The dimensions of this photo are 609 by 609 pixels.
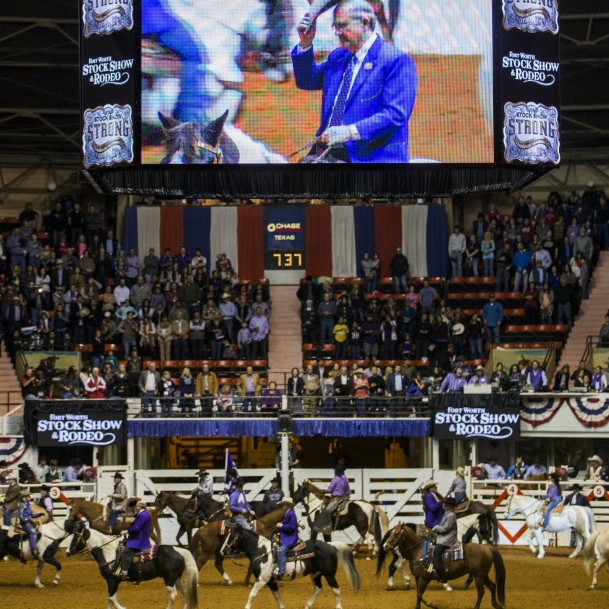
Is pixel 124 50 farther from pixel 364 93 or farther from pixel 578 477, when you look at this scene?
pixel 578 477

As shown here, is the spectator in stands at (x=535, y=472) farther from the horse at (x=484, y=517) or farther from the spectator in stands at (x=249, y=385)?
the spectator in stands at (x=249, y=385)

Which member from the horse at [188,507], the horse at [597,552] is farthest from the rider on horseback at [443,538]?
the horse at [188,507]

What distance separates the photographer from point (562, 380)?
120ft

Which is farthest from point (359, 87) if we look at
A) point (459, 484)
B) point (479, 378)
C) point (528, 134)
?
point (479, 378)

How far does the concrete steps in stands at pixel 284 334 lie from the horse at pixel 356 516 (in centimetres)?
900

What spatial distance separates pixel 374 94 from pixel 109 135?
562 centimetres

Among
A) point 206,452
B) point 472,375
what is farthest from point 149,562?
point 206,452

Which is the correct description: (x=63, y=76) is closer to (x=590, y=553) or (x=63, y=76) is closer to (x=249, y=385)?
(x=249, y=385)

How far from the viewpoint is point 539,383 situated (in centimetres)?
3684

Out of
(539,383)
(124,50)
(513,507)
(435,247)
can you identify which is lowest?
(513,507)

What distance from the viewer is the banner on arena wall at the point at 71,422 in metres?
35.1

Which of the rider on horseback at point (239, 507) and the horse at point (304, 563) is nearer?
the horse at point (304, 563)

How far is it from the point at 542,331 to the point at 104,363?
12881 mm

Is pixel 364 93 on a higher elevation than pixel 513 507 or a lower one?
higher
